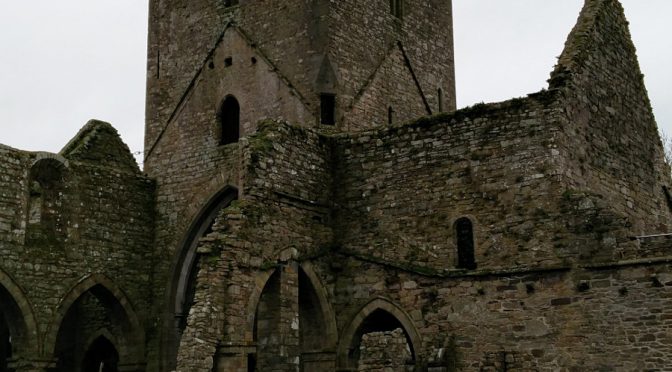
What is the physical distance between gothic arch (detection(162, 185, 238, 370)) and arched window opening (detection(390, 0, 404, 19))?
550cm

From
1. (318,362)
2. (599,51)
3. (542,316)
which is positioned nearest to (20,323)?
(318,362)

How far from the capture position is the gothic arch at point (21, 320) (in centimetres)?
1781

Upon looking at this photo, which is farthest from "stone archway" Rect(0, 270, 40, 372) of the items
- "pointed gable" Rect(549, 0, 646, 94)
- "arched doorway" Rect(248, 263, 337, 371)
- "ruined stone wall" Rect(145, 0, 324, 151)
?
"pointed gable" Rect(549, 0, 646, 94)

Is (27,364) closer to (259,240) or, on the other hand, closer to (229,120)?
(259,240)

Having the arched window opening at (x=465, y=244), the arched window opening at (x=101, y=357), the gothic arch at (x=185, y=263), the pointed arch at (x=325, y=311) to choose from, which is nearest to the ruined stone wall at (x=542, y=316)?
the arched window opening at (x=465, y=244)

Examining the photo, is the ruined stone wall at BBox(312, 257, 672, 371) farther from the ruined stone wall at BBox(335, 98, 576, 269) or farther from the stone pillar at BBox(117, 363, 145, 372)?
the stone pillar at BBox(117, 363, 145, 372)

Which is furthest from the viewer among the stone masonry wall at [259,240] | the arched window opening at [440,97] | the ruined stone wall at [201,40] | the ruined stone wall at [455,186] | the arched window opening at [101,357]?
the arched window opening at [440,97]

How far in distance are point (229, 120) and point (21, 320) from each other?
6.08 meters

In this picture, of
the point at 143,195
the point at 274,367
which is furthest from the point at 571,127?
the point at 143,195

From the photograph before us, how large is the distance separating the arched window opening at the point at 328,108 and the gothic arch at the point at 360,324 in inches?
179

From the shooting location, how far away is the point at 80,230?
19.1 metres

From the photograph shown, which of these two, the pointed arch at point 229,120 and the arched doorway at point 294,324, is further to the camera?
the pointed arch at point 229,120

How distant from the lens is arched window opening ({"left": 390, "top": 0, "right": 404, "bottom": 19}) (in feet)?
72.5

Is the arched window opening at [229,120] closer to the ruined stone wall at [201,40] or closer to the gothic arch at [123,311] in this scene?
the ruined stone wall at [201,40]
